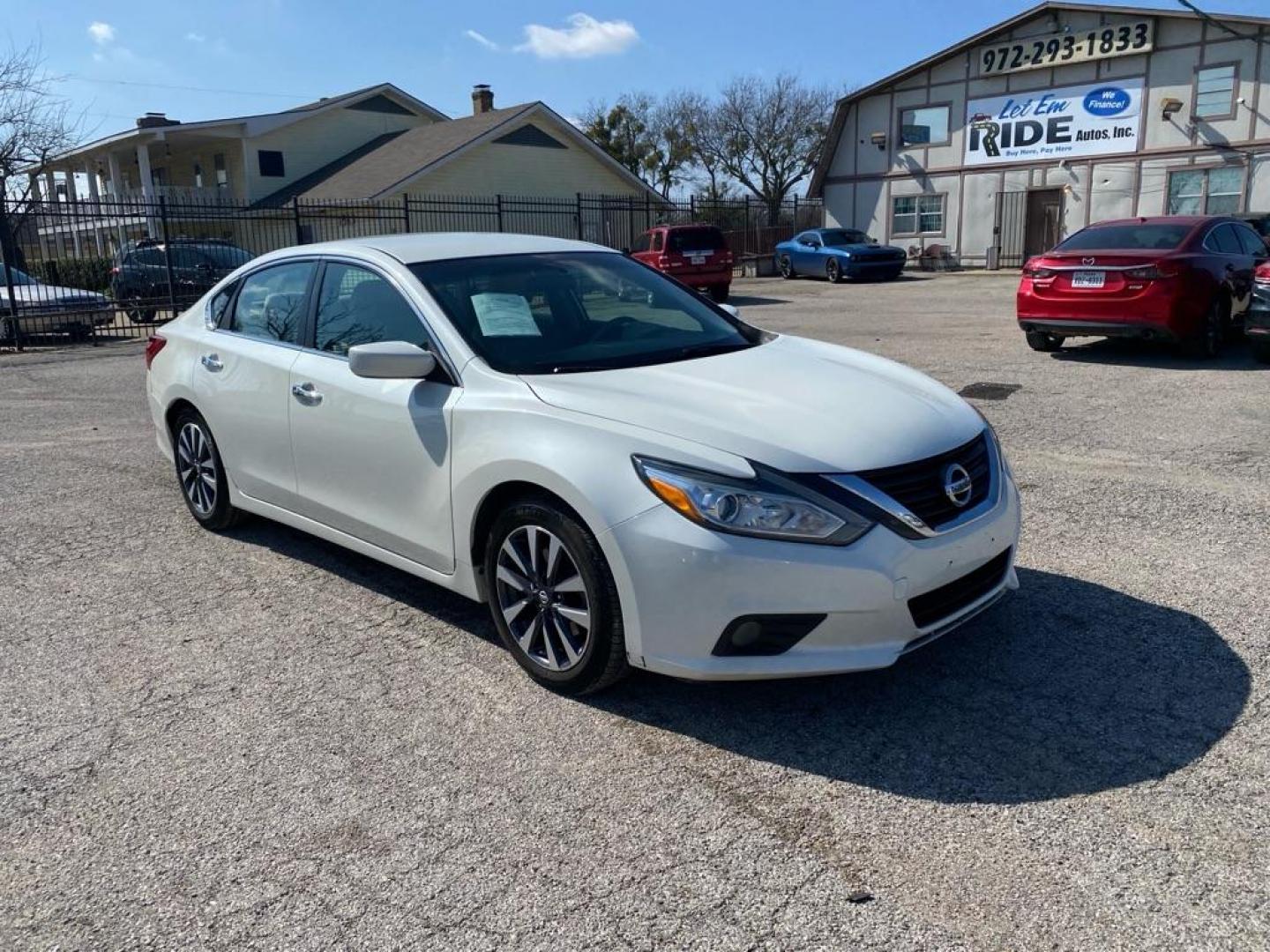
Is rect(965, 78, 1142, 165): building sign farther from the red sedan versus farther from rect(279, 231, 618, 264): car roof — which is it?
rect(279, 231, 618, 264): car roof

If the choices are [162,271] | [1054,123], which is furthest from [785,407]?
[1054,123]

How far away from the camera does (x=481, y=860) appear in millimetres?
2756

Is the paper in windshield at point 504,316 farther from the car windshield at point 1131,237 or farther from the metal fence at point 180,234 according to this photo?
the metal fence at point 180,234

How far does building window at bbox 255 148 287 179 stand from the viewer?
3434cm

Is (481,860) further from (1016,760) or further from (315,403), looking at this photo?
(315,403)

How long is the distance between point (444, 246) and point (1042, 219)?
3125cm

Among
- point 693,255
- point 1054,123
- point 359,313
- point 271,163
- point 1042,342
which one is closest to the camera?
point 359,313

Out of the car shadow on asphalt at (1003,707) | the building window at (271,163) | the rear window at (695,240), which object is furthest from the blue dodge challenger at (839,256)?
the car shadow on asphalt at (1003,707)

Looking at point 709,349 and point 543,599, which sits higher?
point 709,349

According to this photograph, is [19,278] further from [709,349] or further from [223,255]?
[709,349]

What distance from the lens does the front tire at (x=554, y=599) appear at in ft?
11.0

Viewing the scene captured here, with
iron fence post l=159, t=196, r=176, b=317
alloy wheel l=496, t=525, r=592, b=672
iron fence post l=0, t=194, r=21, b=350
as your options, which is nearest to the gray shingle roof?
iron fence post l=159, t=196, r=176, b=317

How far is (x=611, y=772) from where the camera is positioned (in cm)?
317

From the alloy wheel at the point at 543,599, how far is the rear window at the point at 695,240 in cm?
1822
